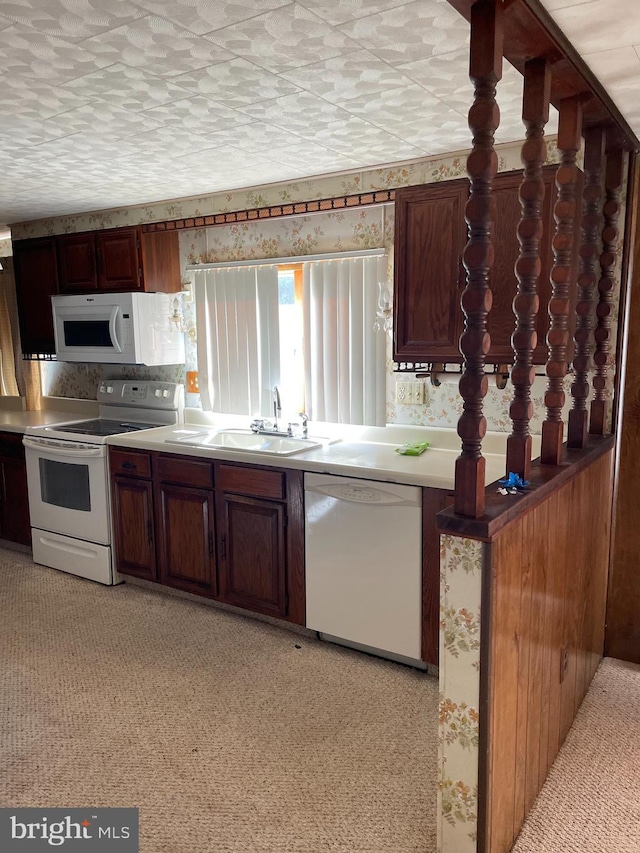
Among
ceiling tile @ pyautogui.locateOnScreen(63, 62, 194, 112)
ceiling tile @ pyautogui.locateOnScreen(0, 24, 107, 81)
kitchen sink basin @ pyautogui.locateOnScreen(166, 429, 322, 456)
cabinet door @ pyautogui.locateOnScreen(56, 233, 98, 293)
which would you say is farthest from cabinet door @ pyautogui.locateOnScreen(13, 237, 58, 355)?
ceiling tile @ pyautogui.locateOnScreen(0, 24, 107, 81)

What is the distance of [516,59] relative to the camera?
1.73 meters

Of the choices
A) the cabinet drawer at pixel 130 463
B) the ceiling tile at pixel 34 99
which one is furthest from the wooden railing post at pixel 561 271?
the cabinet drawer at pixel 130 463

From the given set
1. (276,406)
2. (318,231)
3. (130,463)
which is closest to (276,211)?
(318,231)

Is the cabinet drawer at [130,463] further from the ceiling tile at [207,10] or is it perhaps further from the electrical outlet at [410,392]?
the ceiling tile at [207,10]

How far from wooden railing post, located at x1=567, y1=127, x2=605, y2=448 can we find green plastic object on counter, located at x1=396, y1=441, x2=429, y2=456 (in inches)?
30.8

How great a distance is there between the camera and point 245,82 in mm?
2055

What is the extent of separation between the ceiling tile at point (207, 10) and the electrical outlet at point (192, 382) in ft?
8.54

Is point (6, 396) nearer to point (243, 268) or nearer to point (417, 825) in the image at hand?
point (243, 268)

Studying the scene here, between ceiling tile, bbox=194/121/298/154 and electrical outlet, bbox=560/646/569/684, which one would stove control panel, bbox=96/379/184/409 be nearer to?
ceiling tile, bbox=194/121/298/154

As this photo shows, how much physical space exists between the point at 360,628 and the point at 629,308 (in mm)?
1810

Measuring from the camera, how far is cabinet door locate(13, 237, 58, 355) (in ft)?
14.3

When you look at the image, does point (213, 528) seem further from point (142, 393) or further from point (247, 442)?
point (142, 393)

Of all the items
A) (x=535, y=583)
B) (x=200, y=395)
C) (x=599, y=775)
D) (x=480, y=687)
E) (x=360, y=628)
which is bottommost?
(x=599, y=775)

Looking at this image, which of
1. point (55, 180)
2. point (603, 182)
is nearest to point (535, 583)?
point (603, 182)
